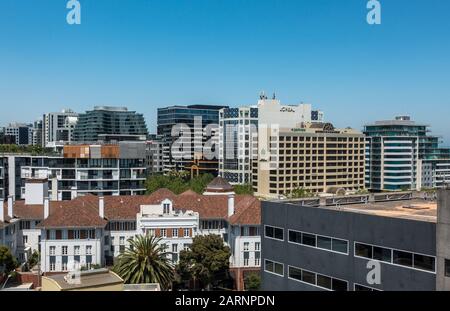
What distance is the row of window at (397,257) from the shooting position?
79.3 feet

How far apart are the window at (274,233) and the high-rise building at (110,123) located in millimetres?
150474

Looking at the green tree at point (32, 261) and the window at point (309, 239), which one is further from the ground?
the window at point (309, 239)

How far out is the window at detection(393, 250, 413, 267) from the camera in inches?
980

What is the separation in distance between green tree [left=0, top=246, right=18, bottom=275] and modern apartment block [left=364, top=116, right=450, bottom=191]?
104919mm

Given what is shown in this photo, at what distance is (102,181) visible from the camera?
266ft

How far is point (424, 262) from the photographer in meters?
24.3

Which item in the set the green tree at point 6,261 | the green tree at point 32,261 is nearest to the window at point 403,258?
the green tree at point 6,261

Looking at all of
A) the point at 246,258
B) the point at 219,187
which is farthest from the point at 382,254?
the point at 219,187

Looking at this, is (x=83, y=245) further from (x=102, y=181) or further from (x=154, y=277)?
(x=102, y=181)

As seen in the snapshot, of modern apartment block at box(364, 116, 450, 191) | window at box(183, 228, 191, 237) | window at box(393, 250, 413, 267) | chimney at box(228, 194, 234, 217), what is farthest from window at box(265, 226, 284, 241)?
modern apartment block at box(364, 116, 450, 191)

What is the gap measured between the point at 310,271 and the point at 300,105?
10736 centimetres

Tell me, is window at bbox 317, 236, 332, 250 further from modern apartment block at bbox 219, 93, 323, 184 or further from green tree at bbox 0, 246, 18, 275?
modern apartment block at bbox 219, 93, 323, 184

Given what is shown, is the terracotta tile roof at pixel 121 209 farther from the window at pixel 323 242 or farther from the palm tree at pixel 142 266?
the window at pixel 323 242
